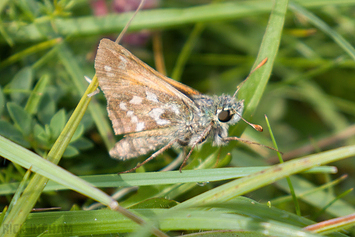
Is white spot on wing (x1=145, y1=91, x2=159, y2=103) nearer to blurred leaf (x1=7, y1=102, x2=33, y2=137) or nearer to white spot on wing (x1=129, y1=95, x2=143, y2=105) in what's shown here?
white spot on wing (x1=129, y1=95, x2=143, y2=105)

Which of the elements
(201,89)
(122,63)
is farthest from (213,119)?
(201,89)

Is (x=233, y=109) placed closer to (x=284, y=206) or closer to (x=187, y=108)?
(x=187, y=108)

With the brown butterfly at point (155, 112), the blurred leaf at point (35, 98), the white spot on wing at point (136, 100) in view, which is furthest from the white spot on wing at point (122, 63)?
the blurred leaf at point (35, 98)

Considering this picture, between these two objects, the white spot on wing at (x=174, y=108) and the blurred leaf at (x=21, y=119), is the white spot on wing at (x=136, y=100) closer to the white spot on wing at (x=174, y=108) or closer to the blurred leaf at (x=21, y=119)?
the white spot on wing at (x=174, y=108)

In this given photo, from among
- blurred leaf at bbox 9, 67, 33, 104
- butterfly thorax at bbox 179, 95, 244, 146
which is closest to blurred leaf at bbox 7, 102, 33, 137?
blurred leaf at bbox 9, 67, 33, 104

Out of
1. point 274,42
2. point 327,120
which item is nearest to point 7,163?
point 274,42
